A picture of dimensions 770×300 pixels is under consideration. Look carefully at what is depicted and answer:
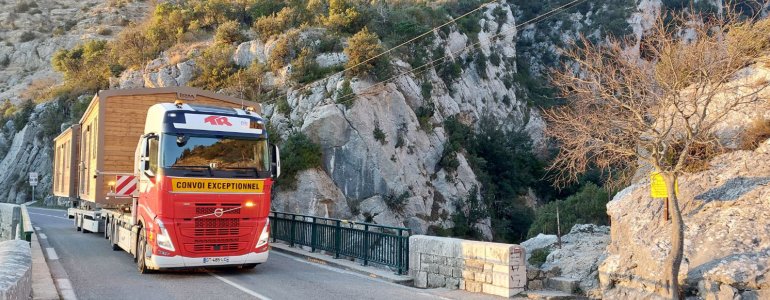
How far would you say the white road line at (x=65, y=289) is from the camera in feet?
31.0

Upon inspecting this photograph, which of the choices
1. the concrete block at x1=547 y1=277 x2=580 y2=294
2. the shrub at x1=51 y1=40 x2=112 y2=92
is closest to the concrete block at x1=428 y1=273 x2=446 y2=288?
the concrete block at x1=547 y1=277 x2=580 y2=294

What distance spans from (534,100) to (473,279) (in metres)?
42.9

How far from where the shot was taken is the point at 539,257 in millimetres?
15031

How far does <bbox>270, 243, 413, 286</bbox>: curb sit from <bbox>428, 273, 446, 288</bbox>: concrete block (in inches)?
17.8

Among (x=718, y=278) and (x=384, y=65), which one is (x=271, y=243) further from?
(x=384, y=65)

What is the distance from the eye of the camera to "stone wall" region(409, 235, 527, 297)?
32.6 feet

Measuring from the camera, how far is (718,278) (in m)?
8.81

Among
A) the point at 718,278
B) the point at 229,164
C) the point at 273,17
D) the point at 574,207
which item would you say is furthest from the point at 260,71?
the point at 718,278

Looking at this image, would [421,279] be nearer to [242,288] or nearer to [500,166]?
[242,288]

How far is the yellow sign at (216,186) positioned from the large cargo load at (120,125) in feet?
12.6

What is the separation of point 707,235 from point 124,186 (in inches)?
513

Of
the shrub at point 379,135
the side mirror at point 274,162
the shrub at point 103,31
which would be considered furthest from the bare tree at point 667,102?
the shrub at point 103,31

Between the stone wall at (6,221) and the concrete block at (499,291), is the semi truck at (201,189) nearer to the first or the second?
the concrete block at (499,291)

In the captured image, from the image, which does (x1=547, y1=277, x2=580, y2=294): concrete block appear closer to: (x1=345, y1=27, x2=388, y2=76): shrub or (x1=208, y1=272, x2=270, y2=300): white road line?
(x1=208, y1=272, x2=270, y2=300): white road line
